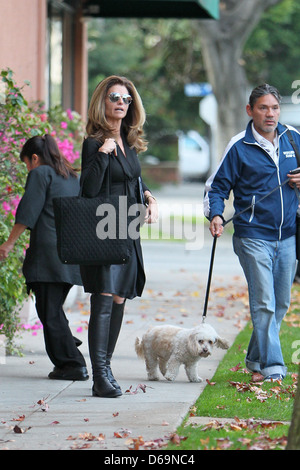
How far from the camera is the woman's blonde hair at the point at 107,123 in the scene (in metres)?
6.16

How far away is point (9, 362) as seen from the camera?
7.56 meters

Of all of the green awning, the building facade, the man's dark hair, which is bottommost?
the man's dark hair

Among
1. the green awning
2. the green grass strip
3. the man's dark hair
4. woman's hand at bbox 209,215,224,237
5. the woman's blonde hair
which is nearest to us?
the green grass strip

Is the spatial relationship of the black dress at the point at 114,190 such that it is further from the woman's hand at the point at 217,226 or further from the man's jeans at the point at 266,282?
the man's jeans at the point at 266,282

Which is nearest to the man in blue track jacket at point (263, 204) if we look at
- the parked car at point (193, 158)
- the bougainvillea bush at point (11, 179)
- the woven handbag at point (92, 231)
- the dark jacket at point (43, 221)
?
the woven handbag at point (92, 231)

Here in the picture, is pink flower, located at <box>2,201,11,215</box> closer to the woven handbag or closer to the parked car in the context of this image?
the woven handbag

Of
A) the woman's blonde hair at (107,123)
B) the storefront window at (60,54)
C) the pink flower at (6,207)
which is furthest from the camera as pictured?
the storefront window at (60,54)

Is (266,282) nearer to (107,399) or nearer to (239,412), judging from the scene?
(239,412)

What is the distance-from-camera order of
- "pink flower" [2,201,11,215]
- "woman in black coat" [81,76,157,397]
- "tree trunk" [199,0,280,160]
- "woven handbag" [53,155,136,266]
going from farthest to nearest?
"tree trunk" [199,0,280,160]
"pink flower" [2,201,11,215]
"woman in black coat" [81,76,157,397]
"woven handbag" [53,155,136,266]

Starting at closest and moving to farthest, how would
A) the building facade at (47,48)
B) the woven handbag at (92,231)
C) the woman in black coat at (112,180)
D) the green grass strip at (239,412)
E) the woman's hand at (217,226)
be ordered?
the green grass strip at (239,412)
the woven handbag at (92,231)
the woman in black coat at (112,180)
the woman's hand at (217,226)
the building facade at (47,48)

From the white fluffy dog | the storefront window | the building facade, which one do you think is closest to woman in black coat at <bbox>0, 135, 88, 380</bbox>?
the white fluffy dog

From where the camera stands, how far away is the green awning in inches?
527

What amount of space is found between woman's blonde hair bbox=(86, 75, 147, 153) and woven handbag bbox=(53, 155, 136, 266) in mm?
493

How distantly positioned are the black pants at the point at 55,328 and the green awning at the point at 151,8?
7.09 m
